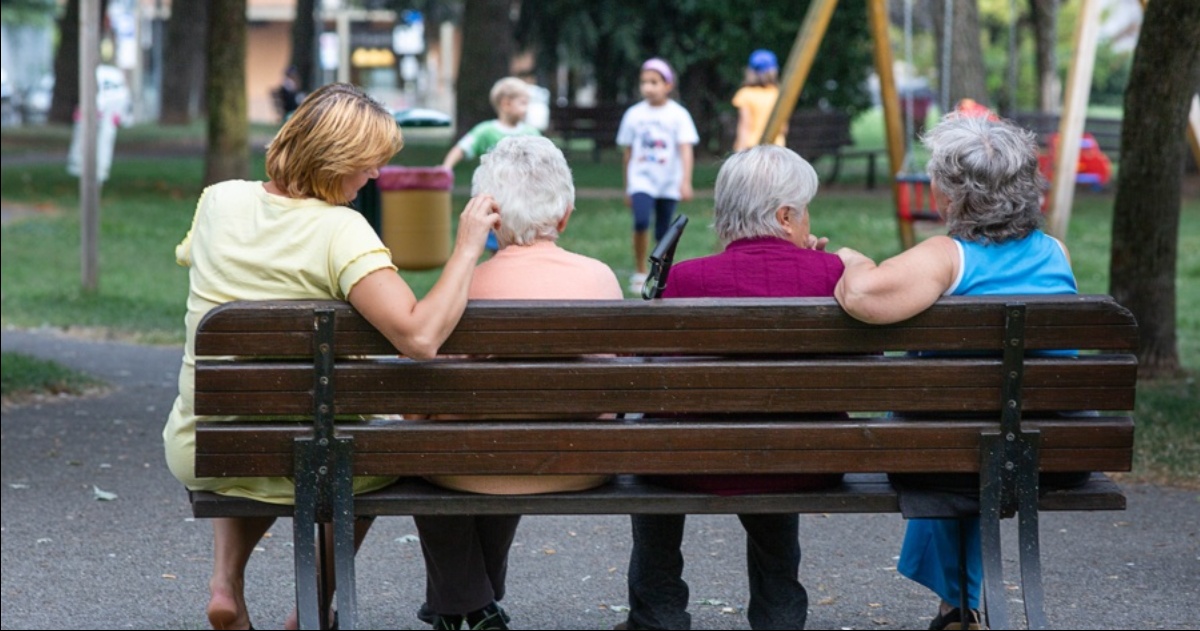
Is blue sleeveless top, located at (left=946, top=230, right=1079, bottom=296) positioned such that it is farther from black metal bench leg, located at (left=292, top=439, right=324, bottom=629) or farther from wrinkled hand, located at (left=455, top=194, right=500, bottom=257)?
black metal bench leg, located at (left=292, top=439, right=324, bottom=629)

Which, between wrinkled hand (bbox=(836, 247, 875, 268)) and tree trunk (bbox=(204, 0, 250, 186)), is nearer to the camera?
wrinkled hand (bbox=(836, 247, 875, 268))

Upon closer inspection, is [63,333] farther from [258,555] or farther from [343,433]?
[343,433]

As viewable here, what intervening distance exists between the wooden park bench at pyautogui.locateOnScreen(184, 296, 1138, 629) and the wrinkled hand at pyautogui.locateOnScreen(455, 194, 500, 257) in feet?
0.43

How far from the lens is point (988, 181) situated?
3.91 m

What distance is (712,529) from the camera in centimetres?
608

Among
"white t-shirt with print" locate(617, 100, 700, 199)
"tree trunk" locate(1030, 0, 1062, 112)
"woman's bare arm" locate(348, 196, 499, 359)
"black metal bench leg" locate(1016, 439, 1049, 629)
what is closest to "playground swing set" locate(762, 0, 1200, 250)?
"white t-shirt with print" locate(617, 100, 700, 199)

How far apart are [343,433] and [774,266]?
1.03 metres

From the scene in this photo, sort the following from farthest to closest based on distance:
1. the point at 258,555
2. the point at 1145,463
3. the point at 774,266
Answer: the point at 1145,463
the point at 258,555
the point at 774,266

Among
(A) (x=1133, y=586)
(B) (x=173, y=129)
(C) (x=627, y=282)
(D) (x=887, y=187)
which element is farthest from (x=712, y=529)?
(B) (x=173, y=129)

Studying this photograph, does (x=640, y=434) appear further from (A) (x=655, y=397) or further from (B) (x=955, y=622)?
(B) (x=955, y=622)

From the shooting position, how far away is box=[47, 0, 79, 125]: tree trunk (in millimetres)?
40875

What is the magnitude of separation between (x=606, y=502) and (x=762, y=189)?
80cm

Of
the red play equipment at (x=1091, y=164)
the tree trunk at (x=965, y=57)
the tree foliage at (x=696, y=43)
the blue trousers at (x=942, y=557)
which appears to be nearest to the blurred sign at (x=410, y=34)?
the tree foliage at (x=696, y=43)

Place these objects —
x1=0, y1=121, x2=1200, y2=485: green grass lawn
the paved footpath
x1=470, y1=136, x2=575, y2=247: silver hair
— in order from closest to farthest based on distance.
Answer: x1=470, y1=136, x2=575, y2=247: silver hair < the paved footpath < x1=0, y1=121, x2=1200, y2=485: green grass lawn
